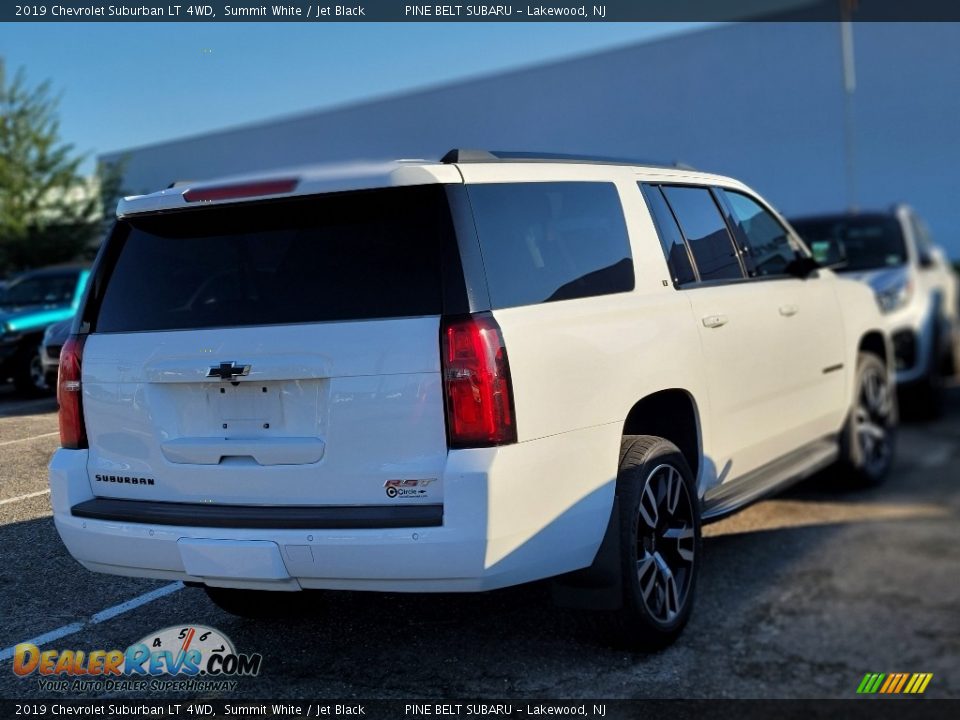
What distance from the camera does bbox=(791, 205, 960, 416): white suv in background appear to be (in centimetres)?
492

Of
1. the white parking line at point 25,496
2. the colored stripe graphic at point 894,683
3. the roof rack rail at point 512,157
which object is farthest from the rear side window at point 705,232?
the white parking line at point 25,496

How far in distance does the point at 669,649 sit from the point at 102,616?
8.12 feet

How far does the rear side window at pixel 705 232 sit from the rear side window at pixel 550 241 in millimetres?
568

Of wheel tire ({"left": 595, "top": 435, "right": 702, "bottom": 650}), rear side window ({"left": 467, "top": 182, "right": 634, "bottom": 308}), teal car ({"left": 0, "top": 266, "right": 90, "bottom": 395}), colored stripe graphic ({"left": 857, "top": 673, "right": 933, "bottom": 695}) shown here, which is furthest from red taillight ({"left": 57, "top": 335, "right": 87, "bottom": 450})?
teal car ({"left": 0, "top": 266, "right": 90, "bottom": 395})

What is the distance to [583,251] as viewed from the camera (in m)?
3.92

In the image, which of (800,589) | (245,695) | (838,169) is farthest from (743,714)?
(838,169)

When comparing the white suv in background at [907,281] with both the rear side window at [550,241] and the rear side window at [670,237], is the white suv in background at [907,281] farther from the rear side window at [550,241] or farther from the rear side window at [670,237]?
the rear side window at [550,241]

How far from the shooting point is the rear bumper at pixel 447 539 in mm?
3176

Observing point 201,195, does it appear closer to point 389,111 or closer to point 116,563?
point 116,563

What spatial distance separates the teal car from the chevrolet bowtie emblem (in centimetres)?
653

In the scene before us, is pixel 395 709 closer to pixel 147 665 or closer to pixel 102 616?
pixel 147 665

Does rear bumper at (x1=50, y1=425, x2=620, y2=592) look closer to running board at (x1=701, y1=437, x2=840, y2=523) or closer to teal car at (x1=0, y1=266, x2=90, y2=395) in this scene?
running board at (x1=701, y1=437, x2=840, y2=523)

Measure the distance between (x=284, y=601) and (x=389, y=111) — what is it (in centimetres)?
1660

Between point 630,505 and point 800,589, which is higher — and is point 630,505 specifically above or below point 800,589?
above
